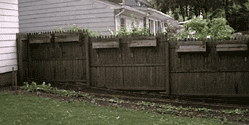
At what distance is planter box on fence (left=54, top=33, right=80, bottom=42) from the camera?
→ 1052 cm

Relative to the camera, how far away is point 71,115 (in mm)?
6367

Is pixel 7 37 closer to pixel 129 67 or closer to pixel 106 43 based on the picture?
pixel 106 43

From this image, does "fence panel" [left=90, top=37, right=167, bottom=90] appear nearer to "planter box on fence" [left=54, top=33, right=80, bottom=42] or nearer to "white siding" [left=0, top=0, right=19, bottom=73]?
"planter box on fence" [left=54, top=33, right=80, bottom=42]

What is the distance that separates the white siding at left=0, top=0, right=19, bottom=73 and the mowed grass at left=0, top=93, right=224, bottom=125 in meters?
3.11

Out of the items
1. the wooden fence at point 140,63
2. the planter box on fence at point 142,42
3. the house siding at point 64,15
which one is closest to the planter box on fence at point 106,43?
the wooden fence at point 140,63

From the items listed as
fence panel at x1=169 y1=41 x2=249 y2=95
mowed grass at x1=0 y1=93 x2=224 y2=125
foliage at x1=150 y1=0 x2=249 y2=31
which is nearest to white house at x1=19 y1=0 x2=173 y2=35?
fence panel at x1=169 y1=41 x2=249 y2=95

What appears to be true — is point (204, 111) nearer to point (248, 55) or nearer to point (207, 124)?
point (207, 124)

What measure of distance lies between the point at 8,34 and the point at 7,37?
0.45ft

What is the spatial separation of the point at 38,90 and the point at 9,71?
2109 millimetres

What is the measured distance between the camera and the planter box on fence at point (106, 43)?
9997 millimetres

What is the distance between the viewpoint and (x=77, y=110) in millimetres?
6945

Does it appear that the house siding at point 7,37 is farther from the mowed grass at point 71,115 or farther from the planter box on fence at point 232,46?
the planter box on fence at point 232,46

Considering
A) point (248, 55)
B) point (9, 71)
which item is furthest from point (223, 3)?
point (9, 71)

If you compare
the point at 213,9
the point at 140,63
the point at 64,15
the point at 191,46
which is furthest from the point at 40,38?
the point at 213,9
